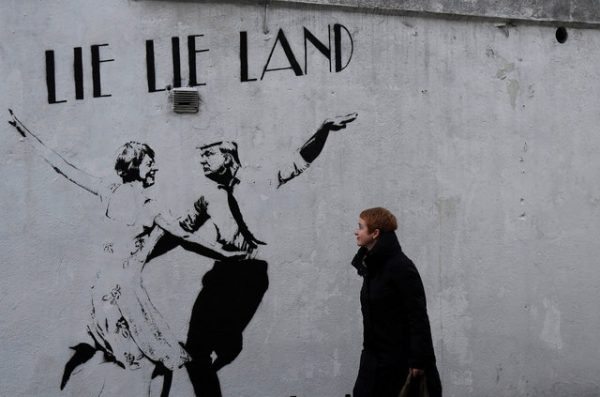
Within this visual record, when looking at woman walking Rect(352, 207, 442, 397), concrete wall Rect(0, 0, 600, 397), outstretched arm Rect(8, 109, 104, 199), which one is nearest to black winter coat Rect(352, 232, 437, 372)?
woman walking Rect(352, 207, 442, 397)

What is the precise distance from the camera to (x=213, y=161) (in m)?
6.72

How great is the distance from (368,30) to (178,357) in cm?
281

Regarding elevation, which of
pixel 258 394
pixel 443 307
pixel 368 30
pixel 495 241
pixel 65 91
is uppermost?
pixel 368 30

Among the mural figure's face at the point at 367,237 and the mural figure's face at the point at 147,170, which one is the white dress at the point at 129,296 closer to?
the mural figure's face at the point at 147,170

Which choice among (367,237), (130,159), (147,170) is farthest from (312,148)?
(367,237)

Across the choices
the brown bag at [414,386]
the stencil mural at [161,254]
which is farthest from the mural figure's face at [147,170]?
the brown bag at [414,386]

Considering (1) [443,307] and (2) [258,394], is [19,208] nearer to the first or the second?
(2) [258,394]

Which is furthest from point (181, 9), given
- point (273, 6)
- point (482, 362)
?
point (482, 362)

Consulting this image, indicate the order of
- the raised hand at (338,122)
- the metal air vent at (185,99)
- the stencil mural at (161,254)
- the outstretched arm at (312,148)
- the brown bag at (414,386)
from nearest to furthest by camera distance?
the brown bag at (414,386) < the stencil mural at (161,254) < the metal air vent at (185,99) < the outstretched arm at (312,148) < the raised hand at (338,122)

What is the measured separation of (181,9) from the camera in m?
6.64

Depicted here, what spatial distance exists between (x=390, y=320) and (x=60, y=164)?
257cm

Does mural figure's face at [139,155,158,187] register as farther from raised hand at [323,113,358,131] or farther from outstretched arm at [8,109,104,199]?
raised hand at [323,113,358,131]

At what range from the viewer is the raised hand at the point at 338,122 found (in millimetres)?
6973

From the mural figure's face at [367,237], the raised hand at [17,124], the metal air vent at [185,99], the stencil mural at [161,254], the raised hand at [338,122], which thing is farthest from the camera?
the raised hand at [338,122]
